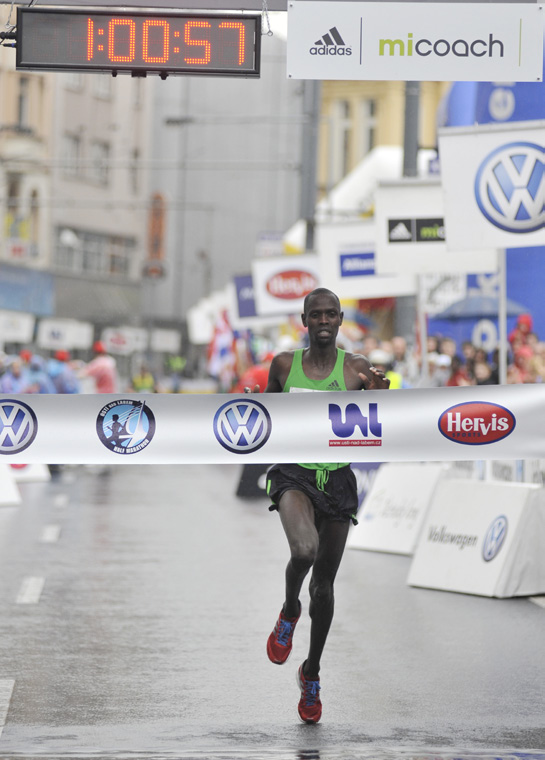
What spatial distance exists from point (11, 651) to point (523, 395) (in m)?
3.24

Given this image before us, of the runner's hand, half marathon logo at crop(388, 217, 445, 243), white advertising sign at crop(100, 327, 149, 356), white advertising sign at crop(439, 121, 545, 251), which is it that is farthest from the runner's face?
white advertising sign at crop(100, 327, 149, 356)

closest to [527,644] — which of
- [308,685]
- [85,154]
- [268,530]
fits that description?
[308,685]

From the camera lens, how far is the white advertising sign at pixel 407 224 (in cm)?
1579

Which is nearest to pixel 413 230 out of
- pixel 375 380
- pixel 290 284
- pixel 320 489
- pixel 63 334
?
pixel 375 380

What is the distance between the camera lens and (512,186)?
12.2m

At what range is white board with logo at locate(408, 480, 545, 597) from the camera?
11.3 meters

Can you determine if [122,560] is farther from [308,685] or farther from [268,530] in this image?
[308,685]

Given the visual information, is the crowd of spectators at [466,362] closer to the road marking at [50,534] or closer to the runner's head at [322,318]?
the road marking at [50,534]

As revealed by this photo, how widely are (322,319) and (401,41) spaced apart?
2.26 m

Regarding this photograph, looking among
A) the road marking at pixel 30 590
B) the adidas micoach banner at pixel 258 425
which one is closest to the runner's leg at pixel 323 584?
the adidas micoach banner at pixel 258 425

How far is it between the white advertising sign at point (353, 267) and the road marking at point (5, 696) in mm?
11617

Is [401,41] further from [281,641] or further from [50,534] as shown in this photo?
[50,534]

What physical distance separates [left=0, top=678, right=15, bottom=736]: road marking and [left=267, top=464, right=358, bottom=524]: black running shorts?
1.53 metres

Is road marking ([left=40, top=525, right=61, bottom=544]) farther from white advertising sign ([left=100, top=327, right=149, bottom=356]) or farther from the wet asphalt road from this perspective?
white advertising sign ([left=100, top=327, right=149, bottom=356])
